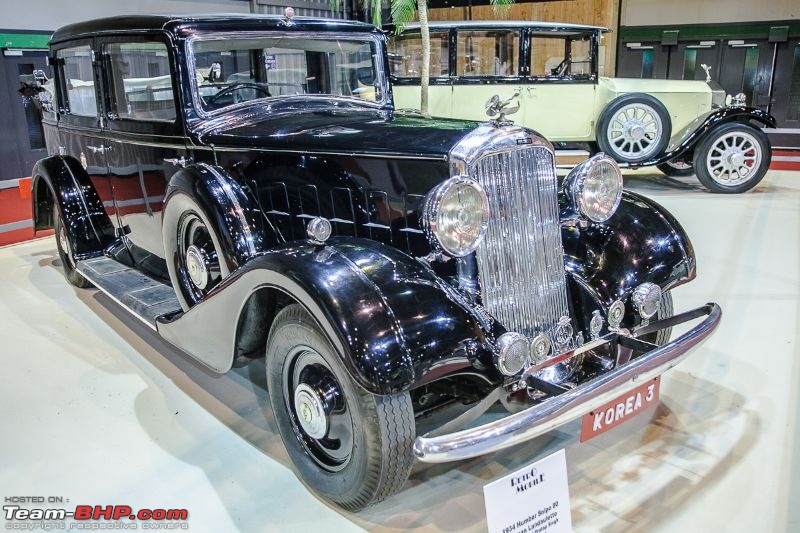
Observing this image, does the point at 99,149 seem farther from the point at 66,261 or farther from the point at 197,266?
the point at 197,266

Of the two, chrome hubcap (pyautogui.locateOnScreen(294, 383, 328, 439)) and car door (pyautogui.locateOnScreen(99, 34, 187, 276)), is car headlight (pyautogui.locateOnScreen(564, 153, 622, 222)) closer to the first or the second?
chrome hubcap (pyautogui.locateOnScreen(294, 383, 328, 439))

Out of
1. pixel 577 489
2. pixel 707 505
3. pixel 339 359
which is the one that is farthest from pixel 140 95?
pixel 707 505

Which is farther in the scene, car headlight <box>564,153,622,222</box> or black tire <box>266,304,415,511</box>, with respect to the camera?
car headlight <box>564,153,622,222</box>

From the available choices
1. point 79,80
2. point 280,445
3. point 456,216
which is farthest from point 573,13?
point 280,445

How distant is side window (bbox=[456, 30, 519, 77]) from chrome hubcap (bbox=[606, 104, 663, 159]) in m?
1.33

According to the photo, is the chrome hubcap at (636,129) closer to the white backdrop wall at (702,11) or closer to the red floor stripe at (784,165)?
the red floor stripe at (784,165)

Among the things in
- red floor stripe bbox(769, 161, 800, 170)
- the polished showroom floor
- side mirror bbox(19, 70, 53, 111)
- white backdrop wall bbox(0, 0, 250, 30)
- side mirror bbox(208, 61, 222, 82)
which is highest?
white backdrop wall bbox(0, 0, 250, 30)

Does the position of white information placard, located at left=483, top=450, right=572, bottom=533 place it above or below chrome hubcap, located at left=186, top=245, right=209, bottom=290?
below

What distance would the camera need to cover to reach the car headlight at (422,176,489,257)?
1.99 meters

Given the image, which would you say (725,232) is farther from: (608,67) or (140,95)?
(608,67)

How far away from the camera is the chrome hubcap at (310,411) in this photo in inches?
81.0

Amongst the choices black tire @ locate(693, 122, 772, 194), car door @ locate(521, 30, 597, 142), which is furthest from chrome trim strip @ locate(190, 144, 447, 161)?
black tire @ locate(693, 122, 772, 194)

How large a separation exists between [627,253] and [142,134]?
246cm

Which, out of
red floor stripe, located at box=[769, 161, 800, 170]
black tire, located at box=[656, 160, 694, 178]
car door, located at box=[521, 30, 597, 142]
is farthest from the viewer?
red floor stripe, located at box=[769, 161, 800, 170]
